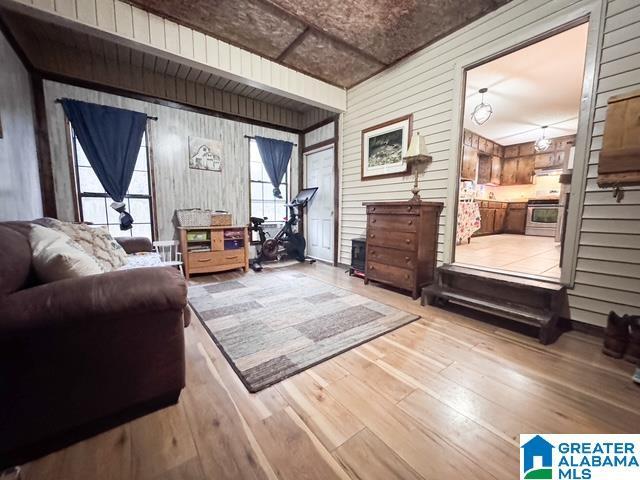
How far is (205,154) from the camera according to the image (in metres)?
4.11

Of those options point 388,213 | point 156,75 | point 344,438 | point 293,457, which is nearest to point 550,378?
point 344,438

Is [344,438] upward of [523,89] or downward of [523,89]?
downward

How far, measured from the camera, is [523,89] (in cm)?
399

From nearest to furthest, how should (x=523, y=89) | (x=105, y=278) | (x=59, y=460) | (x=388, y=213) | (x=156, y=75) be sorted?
(x=59, y=460) < (x=105, y=278) < (x=388, y=213) < (x=156, y=75) < (x=523, y=89)

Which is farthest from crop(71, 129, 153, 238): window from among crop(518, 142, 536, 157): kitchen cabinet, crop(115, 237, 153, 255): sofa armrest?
crop(518, 142, 536, 157): kitchen cabinet

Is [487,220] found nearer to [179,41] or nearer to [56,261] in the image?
[179,41]

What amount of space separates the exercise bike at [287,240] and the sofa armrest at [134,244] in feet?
5.30

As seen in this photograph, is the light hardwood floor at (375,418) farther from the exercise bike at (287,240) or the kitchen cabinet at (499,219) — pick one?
the kitchen cabinet at (499,219)

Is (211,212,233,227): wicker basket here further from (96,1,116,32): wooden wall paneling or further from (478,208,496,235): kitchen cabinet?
(478,208,496,235): kitchen cabinet

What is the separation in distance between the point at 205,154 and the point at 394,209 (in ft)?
10.5

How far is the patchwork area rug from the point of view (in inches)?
63.2

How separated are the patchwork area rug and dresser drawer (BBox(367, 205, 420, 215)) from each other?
3.41ft

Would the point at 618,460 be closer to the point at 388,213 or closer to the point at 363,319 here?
the point at 363,319

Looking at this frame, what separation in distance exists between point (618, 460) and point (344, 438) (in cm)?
107
